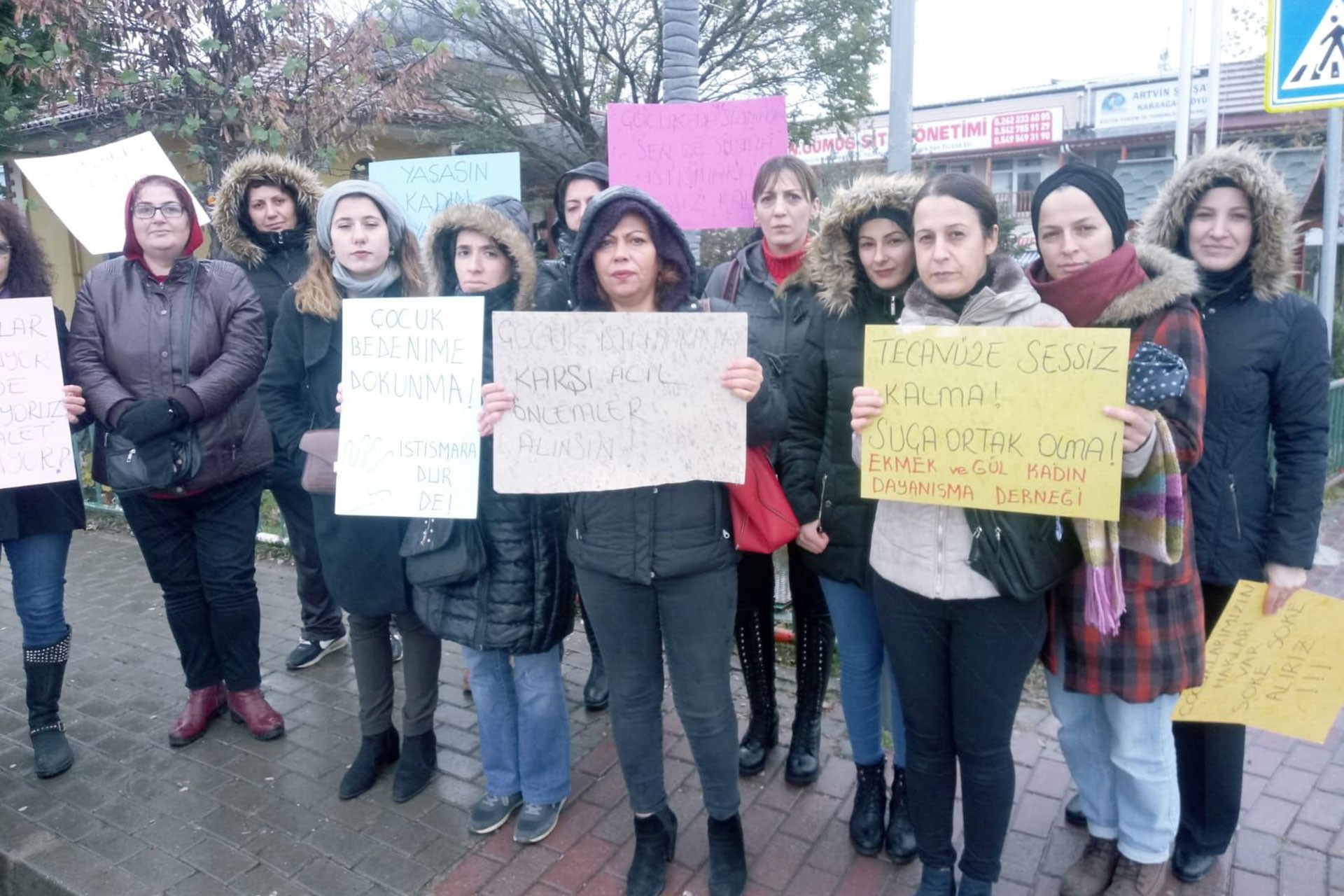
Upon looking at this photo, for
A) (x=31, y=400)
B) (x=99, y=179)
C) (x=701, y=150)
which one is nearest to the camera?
(x=31, y=400)

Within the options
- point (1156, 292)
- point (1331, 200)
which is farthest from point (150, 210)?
point (1331, 200)

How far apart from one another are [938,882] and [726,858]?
638 mm

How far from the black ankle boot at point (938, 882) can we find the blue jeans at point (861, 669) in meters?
0.36

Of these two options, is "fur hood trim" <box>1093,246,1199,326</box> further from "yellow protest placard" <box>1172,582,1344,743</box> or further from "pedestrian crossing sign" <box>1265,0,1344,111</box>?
"pedestrian crossing sign" <box>1265,0,1344,111</box>

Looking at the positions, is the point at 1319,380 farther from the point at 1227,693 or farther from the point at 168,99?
Answer: the point at 168,99

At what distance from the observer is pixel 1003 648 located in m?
2.42

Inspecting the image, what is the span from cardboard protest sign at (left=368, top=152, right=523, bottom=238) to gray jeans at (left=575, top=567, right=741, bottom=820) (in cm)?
254

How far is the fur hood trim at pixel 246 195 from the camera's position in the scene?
4.07 m

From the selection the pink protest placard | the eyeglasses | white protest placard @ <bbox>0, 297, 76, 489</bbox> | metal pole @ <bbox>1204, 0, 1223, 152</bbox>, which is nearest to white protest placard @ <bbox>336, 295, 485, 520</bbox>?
the eyeglasses

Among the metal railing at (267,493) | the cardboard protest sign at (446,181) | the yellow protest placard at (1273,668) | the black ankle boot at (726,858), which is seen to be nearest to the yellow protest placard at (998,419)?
the yellow protest placard at (1273,668)

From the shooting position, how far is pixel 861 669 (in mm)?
3041

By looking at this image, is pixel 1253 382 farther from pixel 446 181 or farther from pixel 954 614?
pixel 446 181

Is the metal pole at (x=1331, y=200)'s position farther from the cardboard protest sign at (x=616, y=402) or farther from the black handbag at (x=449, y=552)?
the black handbag at (x=449, y=552)

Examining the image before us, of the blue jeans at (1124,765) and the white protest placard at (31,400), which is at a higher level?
the white protest placard at (31,400)
